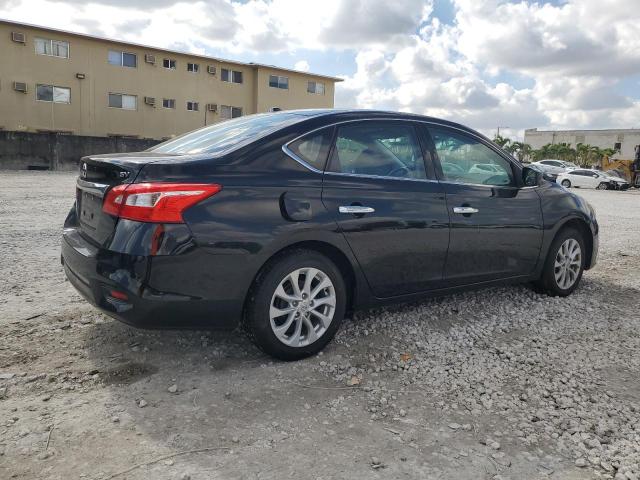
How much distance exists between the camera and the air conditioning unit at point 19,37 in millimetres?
28688

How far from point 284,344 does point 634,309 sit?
3510mm

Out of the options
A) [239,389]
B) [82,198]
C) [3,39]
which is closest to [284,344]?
[239,389]

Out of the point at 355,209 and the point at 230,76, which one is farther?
the point at 230,76

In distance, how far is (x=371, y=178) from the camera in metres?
3.69

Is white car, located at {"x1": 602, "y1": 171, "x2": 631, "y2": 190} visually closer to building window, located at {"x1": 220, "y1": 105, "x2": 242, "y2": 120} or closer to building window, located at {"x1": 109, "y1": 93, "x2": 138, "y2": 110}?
building window, located at {"x1": 220, "y1": 105, "x2": 242, "y2": 120}

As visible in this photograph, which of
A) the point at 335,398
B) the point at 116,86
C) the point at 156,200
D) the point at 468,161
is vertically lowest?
the point at 335,398

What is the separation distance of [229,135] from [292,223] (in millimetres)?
900

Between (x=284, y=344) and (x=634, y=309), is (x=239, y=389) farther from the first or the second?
(x=634, y=309)

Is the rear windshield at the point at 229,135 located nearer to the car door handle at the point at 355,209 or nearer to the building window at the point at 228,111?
the car door handle at the point at 355,209

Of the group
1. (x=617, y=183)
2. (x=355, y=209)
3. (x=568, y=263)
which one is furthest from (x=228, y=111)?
(x=355, y=209)

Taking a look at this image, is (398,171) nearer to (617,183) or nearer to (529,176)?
(529,176)

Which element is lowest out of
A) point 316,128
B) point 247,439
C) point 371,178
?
point 247,439

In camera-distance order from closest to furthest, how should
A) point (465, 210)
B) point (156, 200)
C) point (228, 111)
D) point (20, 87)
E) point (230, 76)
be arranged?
1. point (156, 200)
2. point (465, 210)
3. point (20, 87)
4. point (230, 76)
5. point (228, 111)

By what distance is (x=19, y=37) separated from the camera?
2884 centimetres
